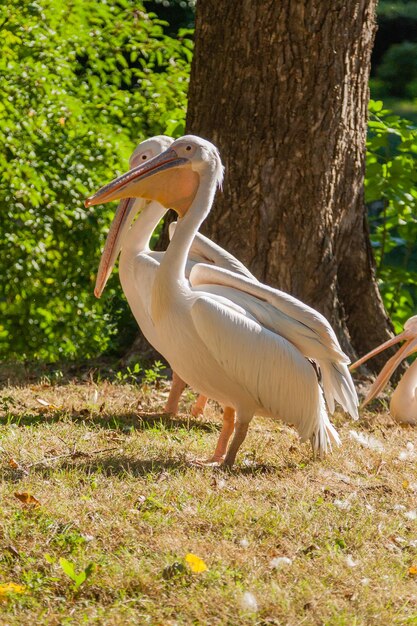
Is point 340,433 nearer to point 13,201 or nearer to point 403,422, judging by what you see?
point 403,422

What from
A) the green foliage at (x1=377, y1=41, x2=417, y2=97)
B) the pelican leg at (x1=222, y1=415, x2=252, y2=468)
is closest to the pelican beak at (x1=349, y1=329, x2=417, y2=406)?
the pelican leg at (x1=222, y1=415, x2=252, y2=468)

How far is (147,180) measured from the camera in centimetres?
504

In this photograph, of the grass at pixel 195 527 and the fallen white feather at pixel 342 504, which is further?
the fallen white feather at pixel 342 504

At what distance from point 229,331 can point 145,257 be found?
1217 mm

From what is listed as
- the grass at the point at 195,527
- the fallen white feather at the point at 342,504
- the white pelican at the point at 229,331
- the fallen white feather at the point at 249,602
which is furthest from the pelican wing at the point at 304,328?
the fallen white feather at the point at 249,602

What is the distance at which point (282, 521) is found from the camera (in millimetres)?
4094

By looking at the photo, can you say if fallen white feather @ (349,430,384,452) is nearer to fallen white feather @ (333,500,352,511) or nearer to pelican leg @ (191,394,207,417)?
pelican leg @ (191,394,207,417)

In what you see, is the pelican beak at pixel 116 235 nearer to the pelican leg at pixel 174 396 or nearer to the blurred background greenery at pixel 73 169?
the pelican leg at pixel 174 396

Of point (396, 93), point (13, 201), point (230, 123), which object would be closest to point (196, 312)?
point (230, 123)

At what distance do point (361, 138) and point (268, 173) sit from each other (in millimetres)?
702

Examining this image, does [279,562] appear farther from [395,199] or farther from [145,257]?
[395,199]

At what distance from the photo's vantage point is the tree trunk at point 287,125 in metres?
6.64

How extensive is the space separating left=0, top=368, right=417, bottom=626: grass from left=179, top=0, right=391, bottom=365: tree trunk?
1.49 meters

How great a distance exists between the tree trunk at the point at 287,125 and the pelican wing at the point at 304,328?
5.86 feet
